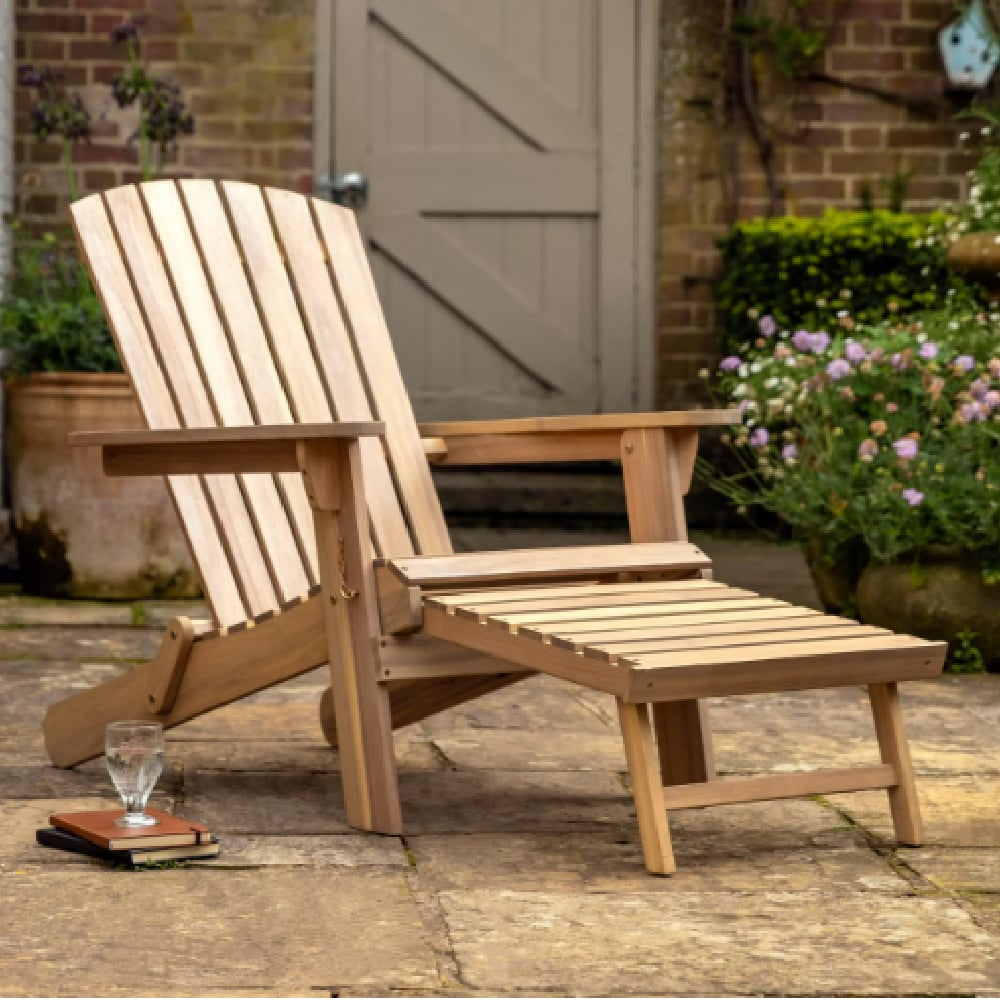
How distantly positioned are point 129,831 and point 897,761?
3.53 feet

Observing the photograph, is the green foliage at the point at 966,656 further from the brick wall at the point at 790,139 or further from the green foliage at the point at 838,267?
the brick wall at the point at 790,139

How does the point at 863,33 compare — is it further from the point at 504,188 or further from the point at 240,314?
the point at 240,314

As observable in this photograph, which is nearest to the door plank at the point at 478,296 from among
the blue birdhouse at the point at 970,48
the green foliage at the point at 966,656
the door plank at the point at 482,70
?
the door plank at the point at 482,70

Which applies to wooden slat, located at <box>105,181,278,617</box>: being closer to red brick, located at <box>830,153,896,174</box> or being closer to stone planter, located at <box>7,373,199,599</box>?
stone planter, located at <box>7,373,199,599</box>

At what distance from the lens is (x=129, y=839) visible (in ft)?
8.22

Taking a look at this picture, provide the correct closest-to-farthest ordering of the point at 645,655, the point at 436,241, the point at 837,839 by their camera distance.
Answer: the point at 645,655 → the point at 837,839 → the point at 436,241

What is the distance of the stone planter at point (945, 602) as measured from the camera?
14.1 ft

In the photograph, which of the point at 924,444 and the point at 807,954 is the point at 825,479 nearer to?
the point at 924,444

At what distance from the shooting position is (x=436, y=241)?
22.4 feet

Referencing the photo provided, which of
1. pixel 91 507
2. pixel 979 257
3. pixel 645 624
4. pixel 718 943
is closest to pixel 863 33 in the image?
pixel 979 257

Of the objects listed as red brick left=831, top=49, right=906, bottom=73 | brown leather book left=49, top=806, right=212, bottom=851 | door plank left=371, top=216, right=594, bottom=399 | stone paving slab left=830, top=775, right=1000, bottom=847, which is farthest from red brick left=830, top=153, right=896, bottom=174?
brown leather book left=49, top=806, right=212, bottom=851

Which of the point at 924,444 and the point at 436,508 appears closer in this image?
the point at 436,508

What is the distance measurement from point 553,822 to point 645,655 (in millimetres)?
497

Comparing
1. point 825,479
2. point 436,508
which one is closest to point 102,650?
point 436,508
